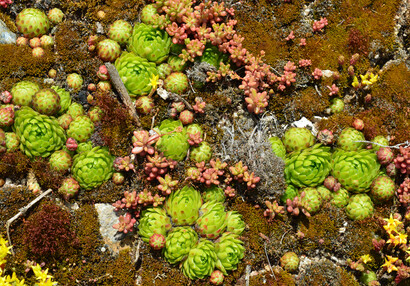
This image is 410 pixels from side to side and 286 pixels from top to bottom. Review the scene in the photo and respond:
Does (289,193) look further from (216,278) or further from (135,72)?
(135,72)

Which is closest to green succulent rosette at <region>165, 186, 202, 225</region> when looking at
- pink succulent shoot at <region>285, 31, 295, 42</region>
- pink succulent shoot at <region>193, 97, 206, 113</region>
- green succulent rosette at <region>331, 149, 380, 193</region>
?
pink succulent shoot at <region>193, 97, 206, 113</region>

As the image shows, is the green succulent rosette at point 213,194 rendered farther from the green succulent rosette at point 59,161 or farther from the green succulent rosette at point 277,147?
the green succulent rosette at point 59,161

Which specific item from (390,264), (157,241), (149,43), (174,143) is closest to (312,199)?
(390,264)

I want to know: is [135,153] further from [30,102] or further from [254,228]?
[254,228]

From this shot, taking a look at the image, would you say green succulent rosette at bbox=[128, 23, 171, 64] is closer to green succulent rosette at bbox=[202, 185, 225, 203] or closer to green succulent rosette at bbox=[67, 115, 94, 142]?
green succulent rosette at bbox=[67, 115, 94, 142]

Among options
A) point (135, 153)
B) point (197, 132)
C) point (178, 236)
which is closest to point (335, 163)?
point (197, 132)

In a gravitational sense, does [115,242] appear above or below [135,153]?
below
